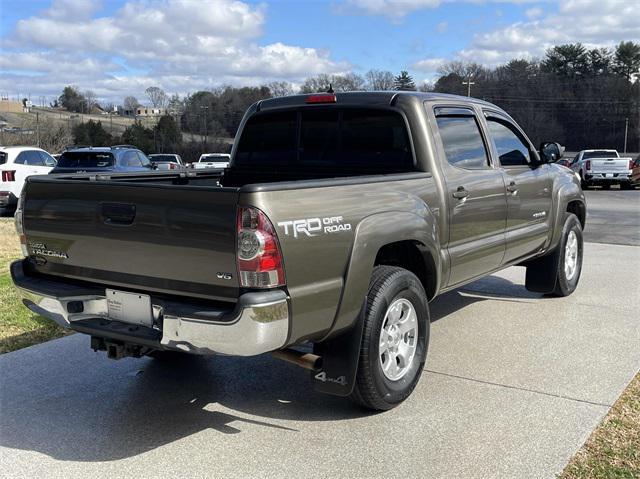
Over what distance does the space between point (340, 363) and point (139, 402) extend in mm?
1476

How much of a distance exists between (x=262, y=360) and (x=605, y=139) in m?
94.5

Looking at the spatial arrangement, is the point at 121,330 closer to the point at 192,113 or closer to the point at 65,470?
the point at 65,470

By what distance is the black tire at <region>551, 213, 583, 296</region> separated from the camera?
22.1ft

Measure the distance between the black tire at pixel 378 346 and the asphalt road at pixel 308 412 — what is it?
0.13 meters

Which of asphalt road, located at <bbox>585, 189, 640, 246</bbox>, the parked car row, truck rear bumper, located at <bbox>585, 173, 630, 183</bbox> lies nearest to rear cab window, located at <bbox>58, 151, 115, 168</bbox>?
the parked car row

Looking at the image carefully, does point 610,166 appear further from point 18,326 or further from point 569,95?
point 569,95

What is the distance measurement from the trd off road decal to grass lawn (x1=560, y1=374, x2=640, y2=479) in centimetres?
172

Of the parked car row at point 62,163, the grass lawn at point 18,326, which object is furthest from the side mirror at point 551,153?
the parked car row at point 62,163

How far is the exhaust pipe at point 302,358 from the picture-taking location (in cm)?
375

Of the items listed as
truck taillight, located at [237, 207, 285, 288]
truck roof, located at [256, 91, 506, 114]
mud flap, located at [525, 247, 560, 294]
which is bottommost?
mud flap, located at [525, 247, 560, 294]

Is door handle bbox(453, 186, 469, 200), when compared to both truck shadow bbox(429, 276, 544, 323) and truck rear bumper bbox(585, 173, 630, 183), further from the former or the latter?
truck rear bumper bbox(585, 173, 630, 183)

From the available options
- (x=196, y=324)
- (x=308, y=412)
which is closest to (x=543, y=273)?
(x=308, y=412)

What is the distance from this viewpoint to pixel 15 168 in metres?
16.6

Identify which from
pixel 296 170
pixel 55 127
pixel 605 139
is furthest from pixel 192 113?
pixel 296 170
